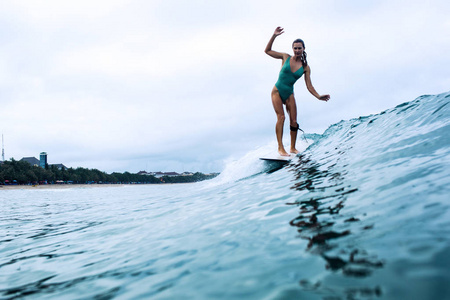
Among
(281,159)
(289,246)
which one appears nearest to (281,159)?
(281,159)

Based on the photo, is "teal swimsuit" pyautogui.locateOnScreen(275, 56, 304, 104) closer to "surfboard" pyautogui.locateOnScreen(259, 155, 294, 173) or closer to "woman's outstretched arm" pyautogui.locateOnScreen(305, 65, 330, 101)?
"woman's outstretched arm" pyautogui.locateOnScreen(305, 65, 330, 101)

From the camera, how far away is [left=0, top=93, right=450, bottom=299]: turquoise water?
5.39ft

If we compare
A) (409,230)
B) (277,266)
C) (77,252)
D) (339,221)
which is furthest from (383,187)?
(77,252)

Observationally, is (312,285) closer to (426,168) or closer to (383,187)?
(383,187)

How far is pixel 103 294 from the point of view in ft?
6.99

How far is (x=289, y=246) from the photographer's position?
2291 millimetres

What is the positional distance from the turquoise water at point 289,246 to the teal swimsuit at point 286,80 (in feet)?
11.9

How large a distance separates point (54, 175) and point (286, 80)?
273 ft

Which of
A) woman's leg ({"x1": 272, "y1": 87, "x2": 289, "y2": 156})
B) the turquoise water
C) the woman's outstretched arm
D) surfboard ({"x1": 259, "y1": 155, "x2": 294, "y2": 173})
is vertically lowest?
the turquoise water

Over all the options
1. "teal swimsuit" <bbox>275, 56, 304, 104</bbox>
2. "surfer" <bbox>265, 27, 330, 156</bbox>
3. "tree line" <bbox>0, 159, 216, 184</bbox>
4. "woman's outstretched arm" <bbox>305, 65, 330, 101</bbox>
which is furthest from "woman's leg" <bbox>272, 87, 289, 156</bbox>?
"tree line" <bbox>0, 159, 216, 184</bbox>

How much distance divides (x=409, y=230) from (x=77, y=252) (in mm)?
3277

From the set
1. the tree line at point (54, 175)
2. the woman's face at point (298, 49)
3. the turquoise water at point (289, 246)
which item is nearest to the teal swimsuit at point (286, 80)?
the woman's face at point (298, 49)

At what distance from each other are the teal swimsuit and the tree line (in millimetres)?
26252

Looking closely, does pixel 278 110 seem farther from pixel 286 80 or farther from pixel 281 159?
pixel 281 159
